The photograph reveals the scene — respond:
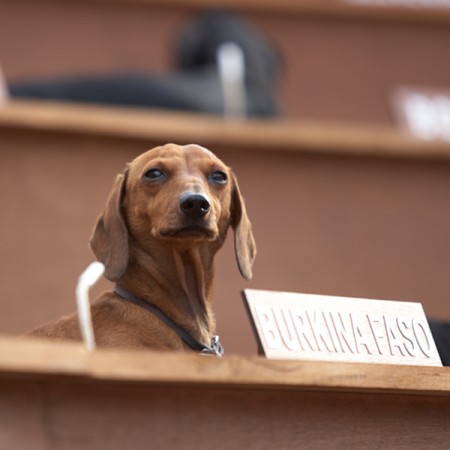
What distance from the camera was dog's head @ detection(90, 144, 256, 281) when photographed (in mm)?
3805

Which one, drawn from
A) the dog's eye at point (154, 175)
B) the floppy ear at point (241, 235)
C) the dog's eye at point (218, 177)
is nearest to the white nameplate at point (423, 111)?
the floppy ear at point (241, 235)

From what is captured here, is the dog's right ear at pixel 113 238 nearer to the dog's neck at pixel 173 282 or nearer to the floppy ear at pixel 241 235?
the dog's neck at pixel 173 282

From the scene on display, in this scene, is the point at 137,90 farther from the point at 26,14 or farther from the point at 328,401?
the point at 328,401

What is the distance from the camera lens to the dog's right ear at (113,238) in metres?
3.96

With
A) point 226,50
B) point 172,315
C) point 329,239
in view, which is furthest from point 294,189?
point 172,315

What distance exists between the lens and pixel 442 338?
14.6 ft

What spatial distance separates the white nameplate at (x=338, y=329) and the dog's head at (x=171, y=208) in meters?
0.34

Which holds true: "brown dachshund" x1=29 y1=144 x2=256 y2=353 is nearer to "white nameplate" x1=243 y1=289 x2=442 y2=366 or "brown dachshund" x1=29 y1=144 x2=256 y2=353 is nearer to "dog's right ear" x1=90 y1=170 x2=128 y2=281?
"dog's right ear" x1=90 y1=170 x2=128 y2=281

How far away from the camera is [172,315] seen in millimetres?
3975

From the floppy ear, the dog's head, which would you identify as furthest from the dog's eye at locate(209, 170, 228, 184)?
the floppy ear

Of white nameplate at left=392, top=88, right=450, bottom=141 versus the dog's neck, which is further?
white nameplate at left=392, top=88, right=450, bottom=141

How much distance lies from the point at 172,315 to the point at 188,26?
4.34 m

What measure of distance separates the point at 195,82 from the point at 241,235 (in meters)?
3.22

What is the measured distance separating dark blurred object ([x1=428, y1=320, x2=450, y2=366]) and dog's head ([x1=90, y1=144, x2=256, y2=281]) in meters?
0.69
